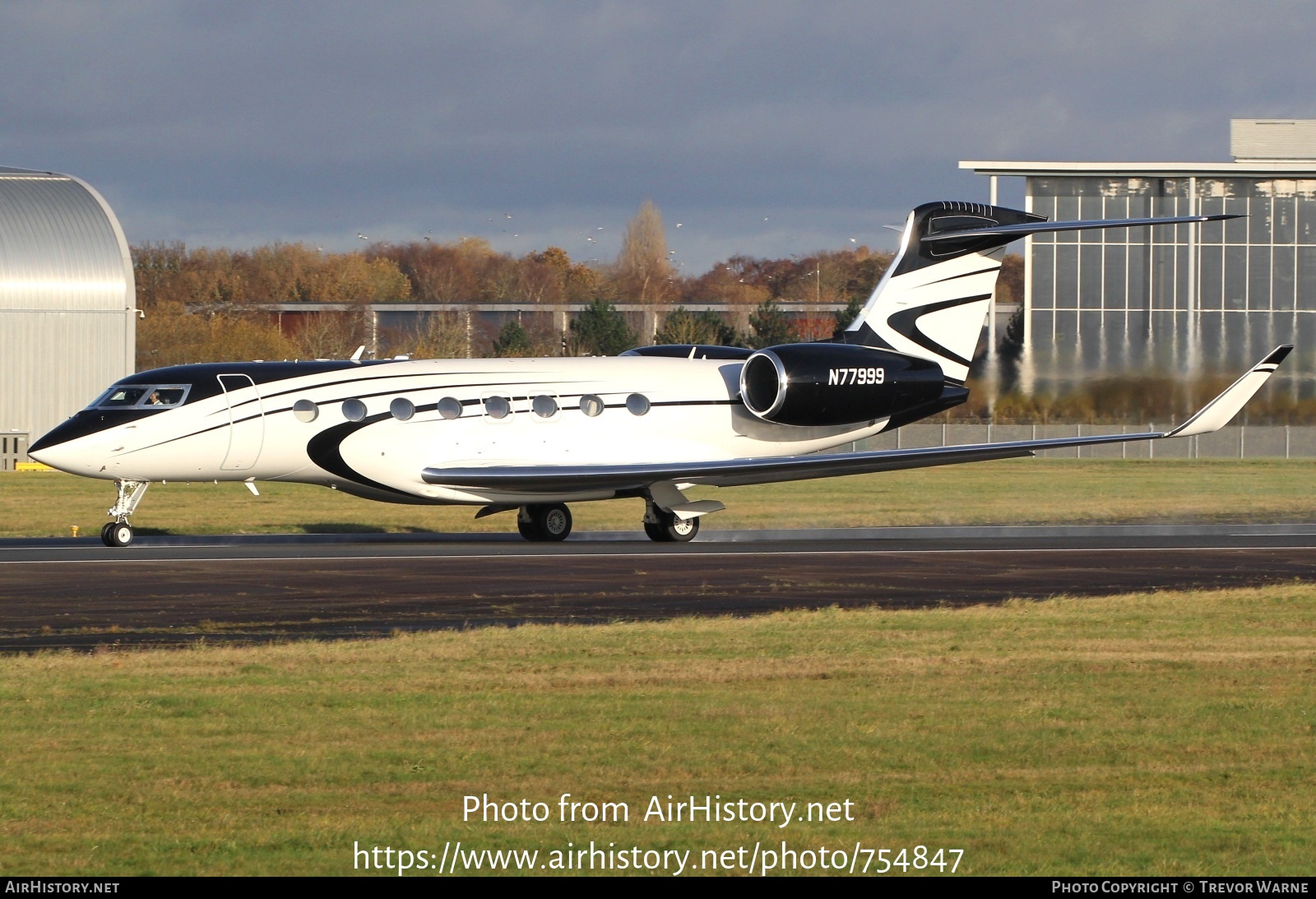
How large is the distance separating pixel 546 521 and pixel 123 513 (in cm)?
688

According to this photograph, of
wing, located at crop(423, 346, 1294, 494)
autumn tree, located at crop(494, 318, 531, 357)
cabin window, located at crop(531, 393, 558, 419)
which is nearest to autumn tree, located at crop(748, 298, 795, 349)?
autumn tree, located at crop(494, 318, 531, 357)

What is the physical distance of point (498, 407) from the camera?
2733cm

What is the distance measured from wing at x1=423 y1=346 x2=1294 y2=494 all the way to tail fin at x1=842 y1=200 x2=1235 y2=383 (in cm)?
343

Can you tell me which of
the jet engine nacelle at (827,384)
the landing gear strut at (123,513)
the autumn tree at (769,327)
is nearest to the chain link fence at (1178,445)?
the autumn tree at (769,327)

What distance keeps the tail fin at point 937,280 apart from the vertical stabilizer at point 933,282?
0.01 meters

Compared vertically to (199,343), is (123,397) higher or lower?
lower

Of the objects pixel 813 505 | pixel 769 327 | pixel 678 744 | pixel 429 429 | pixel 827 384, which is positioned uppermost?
pixel 769 327

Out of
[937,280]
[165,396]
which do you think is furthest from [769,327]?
[165,396]

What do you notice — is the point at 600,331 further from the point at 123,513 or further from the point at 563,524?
the point at 123,513

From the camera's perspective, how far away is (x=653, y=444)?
28359 mm

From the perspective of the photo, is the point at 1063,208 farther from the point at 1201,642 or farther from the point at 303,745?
the point at 303,745

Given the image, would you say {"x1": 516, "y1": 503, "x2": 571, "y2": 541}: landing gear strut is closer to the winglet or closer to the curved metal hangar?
the winglet

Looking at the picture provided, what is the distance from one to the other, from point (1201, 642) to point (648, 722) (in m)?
6.32

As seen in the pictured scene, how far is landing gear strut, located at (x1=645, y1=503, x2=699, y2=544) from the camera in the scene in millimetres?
28406
